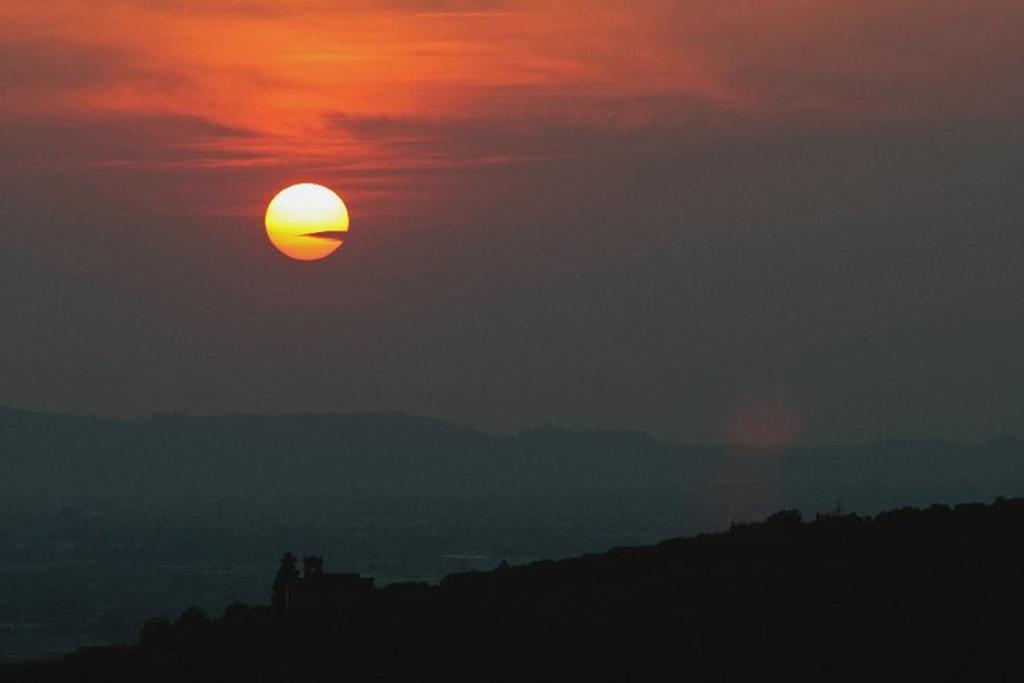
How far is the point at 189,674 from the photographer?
37.2 meters

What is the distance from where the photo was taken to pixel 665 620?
39.3 m

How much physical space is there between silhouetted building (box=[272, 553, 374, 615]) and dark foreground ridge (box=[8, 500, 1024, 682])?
2.4 inches

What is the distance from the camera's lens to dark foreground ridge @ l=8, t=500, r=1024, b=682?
35812 mm

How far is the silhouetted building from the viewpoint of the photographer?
146ft

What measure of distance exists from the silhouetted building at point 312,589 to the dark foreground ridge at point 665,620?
0.20ft

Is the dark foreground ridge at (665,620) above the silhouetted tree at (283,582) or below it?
below

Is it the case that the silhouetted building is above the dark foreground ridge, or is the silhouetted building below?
above

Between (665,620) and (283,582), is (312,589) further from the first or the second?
(665,620)

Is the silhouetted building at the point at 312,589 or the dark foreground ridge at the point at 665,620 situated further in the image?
the silhouetted building at the point at 312,589

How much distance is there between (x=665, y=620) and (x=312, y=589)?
10.7 meters

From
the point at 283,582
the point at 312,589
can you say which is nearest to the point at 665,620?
the point at 283,582

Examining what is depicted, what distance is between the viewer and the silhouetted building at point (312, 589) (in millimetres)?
44562

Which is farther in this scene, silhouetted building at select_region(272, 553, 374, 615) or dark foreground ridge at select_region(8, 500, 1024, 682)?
silhouetted building at select_region(272, 553, 374, 615)

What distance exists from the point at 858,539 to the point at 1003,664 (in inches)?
463
